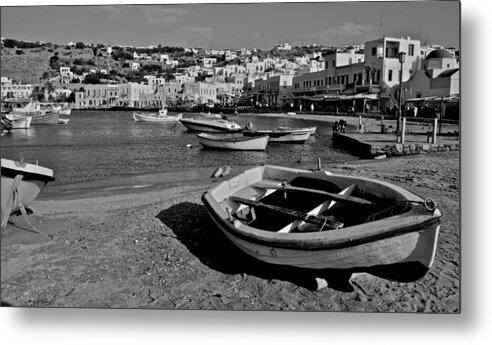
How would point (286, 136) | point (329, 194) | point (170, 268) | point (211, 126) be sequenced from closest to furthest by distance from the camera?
1. point (170, 268)
2. point (329, 194)
3. point (286, 136)
4. point (211, 126)

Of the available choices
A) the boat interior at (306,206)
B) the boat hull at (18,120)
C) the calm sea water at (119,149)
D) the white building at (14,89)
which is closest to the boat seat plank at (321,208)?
the boat interior at (306,206)

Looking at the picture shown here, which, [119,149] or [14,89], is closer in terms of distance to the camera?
[14,89]

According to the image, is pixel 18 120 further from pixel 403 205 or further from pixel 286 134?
pixel 403 205

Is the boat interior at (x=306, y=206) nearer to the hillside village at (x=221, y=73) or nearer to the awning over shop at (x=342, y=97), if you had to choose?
the hillside village at (x=221, y=73)

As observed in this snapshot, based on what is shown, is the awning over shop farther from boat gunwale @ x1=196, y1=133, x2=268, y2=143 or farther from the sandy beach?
the sandy beach

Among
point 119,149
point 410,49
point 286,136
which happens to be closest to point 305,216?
point 410,49

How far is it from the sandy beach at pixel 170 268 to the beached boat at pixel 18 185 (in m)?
0.08

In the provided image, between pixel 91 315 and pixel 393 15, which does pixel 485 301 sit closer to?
pixel 393 15

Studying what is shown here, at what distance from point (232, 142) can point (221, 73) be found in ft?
7.94

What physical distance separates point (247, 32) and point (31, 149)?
2288mm

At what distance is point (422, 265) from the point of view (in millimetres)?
2443

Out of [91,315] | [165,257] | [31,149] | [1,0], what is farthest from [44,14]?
[91,315]

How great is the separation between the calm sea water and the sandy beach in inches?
17.0

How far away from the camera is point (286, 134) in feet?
21.1
